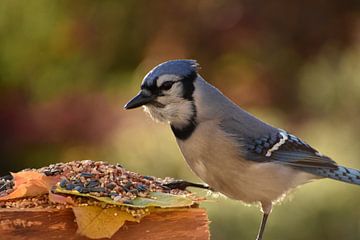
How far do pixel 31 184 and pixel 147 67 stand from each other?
2.86 m

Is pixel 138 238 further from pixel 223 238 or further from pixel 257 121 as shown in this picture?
pixel 223 238

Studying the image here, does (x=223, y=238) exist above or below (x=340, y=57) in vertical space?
below

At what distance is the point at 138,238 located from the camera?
178 cm

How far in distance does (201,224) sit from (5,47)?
3.06 m

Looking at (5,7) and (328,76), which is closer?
(328,76)

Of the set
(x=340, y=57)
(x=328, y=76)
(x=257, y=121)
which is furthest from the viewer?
(x=340, y=57)

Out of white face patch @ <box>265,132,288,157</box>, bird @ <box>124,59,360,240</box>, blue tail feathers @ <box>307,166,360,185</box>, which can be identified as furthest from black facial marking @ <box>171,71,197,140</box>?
blue tail feathers @ <box>307,166,360,185</box>

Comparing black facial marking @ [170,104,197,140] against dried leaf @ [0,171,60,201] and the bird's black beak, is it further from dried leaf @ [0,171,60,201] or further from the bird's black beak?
dried leaf @ [0,171,60,201]

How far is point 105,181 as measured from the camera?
1.88 metres

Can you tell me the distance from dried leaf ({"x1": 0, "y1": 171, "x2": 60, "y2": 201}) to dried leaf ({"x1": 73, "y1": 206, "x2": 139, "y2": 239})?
0.11 meters

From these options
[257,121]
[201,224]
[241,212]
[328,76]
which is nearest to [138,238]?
[201,224]

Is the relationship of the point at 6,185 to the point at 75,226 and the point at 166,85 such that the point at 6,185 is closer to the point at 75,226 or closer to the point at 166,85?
the point at 75,226

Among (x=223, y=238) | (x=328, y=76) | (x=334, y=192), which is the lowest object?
(x=223, y=238)

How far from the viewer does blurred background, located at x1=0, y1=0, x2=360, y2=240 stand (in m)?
4.10
